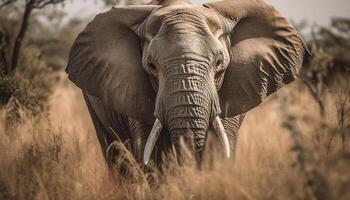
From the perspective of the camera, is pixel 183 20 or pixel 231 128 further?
pixel 231 128

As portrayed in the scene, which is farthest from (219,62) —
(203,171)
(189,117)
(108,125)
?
(108,125)

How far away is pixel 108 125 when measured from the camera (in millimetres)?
6977

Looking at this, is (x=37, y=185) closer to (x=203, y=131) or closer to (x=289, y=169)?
(x=203, y=131)

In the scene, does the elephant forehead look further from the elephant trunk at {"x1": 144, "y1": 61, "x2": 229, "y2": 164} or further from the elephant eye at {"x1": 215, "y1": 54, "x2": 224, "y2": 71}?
the elephant trunk at {"x1": 144, "y1": 61, "x2": 229, "y2": 164}

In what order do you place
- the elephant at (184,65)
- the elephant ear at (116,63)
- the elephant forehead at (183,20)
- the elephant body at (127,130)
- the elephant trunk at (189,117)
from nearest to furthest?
the elephant trunk at (189,117)
the elephant at (184,65)
the elephant forehead at (183,20)
the elephant ear at (116,63)
the elephant body at (127,130)

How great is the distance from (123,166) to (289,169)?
228 cm

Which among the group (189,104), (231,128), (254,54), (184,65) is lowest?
(231,128)

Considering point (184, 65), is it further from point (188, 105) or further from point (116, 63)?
point (116, 63)

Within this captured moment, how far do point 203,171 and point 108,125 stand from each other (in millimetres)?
2474

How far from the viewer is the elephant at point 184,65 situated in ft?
16.1

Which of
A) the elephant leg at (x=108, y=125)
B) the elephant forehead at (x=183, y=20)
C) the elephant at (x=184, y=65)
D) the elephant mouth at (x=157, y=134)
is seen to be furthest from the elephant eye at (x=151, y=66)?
the elephant leg at (x=108, y=125)

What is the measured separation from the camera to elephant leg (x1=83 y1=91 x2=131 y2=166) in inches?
261

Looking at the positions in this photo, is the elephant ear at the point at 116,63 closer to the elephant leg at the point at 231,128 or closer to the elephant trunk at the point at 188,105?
the elephant trunk at the point at 188,105

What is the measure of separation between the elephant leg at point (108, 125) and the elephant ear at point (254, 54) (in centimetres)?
132
